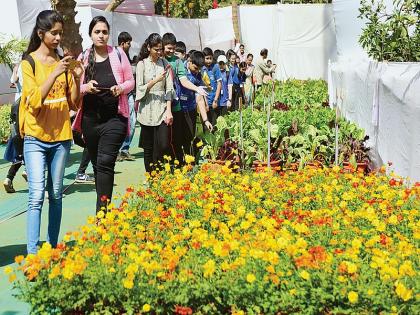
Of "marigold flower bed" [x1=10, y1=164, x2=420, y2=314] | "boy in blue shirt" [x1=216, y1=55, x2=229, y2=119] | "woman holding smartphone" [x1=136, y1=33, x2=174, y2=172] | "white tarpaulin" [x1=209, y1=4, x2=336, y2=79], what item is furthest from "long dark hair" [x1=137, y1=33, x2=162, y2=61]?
"white tarpaulin" [x1=209, y1=4, x2=336, y2=79]

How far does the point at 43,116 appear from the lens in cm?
548

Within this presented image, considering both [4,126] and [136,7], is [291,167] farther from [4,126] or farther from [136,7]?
[136,7]

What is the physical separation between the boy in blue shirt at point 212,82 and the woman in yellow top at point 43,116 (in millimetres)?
7119

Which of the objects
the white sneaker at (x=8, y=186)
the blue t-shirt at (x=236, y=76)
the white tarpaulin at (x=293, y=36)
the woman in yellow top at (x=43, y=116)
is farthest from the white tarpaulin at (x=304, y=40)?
the woman in yellow top at (x=43, y=116)

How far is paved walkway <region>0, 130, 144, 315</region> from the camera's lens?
17.1 feet

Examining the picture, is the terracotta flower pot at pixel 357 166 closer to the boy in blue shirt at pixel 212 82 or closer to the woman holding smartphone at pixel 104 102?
the woman holding smartphone at pixel 104 102

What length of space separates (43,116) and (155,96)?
2587mm

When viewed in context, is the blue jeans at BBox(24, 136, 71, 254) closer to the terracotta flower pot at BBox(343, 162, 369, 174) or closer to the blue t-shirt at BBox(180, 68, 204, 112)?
the terracotta flower pot at BBox(343, 162, 369, 174)

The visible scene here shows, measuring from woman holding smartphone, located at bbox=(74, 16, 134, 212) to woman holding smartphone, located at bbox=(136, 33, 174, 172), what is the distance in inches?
54.0

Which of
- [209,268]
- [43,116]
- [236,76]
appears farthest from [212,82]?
[209,268]

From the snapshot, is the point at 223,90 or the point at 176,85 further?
the point at 223,90

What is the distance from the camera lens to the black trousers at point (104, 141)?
6.39 m

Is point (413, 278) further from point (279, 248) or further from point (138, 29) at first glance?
point (138, 29)

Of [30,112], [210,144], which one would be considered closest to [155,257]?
[30,112]
